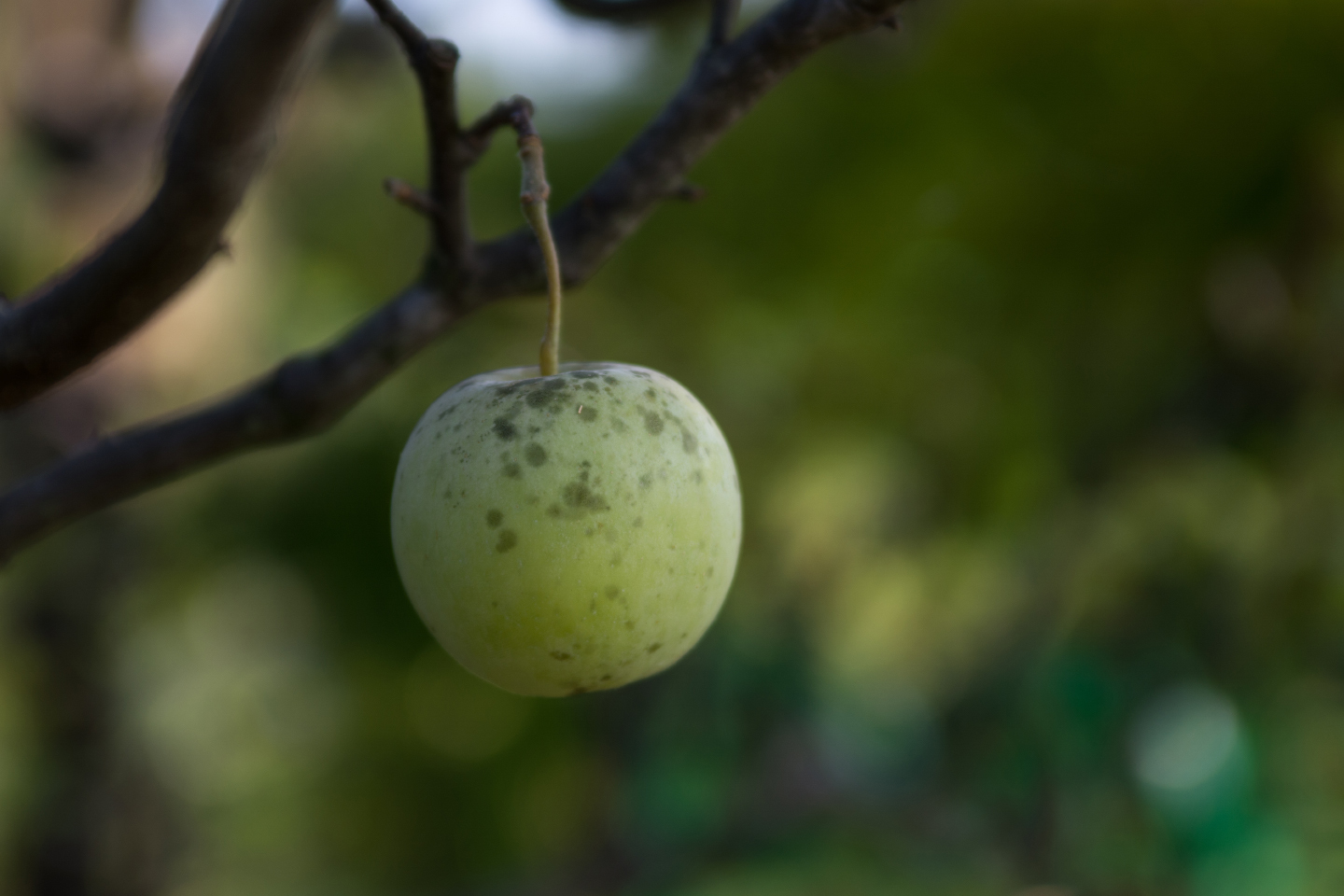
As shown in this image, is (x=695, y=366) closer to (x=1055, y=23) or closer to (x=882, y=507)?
(x=882, y=507)

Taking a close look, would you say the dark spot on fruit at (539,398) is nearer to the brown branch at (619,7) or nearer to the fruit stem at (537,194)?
the fruit stem at (537,194)

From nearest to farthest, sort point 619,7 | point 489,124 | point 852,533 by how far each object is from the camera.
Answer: point 489,124, point 619,7, point 852,533

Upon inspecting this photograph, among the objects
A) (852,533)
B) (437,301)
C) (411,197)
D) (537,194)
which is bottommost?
(852,533)

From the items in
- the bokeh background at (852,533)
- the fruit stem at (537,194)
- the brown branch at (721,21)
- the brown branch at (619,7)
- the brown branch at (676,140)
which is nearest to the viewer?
the fruit stem at (537,194)

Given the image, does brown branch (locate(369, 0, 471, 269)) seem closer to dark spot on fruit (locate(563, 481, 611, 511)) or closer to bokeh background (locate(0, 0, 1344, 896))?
dark spot on fruit (locate(563, 481, 611, 511))

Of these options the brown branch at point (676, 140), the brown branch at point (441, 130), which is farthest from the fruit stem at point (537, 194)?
the brown branch at point (676, 140)

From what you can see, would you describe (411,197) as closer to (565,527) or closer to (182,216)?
(182,216)

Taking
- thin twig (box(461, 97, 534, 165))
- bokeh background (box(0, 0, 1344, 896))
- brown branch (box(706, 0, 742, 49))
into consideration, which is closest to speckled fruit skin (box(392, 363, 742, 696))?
thin twig (box(461, 97, 534, 165))

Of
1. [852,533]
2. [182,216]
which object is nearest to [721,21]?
[182,216]
